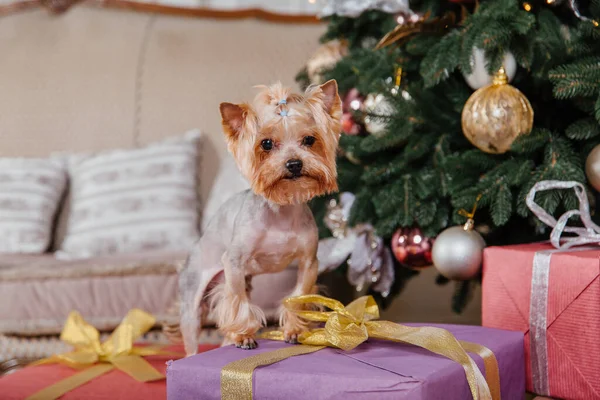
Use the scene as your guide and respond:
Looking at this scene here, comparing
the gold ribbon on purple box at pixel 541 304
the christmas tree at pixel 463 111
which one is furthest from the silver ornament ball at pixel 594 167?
the gold ribbon on purple box at pixel 541 304

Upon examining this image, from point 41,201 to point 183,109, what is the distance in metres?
0.61

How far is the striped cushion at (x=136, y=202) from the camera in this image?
192 cm

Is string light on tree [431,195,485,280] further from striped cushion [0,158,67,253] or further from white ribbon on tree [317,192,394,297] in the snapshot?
striped cushion [0,158,67,253]

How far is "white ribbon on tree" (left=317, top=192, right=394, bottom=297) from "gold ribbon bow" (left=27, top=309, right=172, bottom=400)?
0.55 meters

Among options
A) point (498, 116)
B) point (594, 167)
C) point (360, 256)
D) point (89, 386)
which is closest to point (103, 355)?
point (89, 386)

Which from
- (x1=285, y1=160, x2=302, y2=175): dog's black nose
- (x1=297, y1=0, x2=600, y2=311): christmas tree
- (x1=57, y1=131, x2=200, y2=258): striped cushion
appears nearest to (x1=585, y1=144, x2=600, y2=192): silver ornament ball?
(x1=297, y1=0, x2=600, y2=311): christmas tree

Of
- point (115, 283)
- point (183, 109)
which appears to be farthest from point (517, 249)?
point (183, 109)

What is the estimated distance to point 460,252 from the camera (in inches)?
51.8

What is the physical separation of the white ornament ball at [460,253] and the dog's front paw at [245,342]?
558 millimetres

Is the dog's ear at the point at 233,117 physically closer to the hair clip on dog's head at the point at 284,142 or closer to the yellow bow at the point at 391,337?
the hair clip on dog's head at the point at 284,142

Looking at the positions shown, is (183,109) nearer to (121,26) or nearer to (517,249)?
(121,26)

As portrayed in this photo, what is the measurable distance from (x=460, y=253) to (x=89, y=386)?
0.81m

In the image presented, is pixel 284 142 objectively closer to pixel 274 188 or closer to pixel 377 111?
pixel 274 188

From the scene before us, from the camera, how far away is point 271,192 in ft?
3.02
